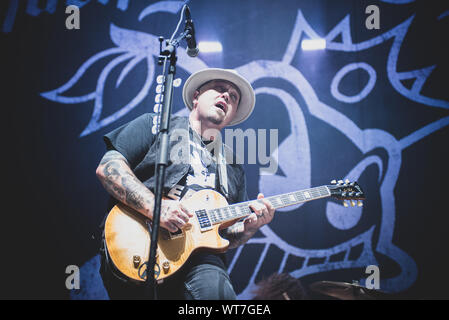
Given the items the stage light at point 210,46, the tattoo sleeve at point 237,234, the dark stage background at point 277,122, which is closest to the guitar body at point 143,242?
the tattoo sleeve at point 237,234

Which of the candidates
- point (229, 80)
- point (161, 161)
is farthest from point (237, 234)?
point (229, 80)

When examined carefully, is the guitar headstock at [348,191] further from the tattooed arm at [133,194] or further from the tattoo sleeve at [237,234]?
the tattooed arm at [133,194]

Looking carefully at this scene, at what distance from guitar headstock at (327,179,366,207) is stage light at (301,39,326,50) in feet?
5.85

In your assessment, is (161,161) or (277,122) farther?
(277,122)

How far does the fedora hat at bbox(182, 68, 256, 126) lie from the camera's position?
232 cm

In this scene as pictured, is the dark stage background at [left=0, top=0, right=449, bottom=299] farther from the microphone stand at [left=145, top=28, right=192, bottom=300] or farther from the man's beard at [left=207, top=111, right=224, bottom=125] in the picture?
the microphone stand at [left=145, top=28, right=192, bottom=300]

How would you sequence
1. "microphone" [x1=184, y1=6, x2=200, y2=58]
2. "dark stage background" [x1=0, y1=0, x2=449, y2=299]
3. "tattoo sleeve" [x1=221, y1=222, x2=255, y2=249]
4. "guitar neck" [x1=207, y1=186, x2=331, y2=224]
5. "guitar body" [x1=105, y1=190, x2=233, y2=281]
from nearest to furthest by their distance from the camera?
"guitar body" [x1=105, y1=190, x2=233, y2=281], "microphone" [x1=184, y1=6, x2=200, y2=58], "guitar neck" [x1=207, y1=186, x2=331, y2=224], "tattoo sleeve" [x1=221, y1=222, x2=255, y2=249], "dark stage background" [x1=0, y1=0, x2=449, y2=299]

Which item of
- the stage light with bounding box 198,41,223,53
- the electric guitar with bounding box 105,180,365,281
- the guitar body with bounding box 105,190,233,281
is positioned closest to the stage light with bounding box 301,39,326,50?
the stage light with bounding box 198,41,223,53

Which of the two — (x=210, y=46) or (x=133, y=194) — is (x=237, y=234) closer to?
(x=133, y=194)

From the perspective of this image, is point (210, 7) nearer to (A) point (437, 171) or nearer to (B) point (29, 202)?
(B) point (29, 202)

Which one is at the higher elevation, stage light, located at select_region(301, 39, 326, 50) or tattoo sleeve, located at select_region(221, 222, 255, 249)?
stage light, located at select_region(301, 39, 326, 50)


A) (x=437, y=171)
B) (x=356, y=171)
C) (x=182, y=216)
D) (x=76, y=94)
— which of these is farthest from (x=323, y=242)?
(x=76, y=94)

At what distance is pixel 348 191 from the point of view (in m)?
2.29

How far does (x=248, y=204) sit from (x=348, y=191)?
99 cm
